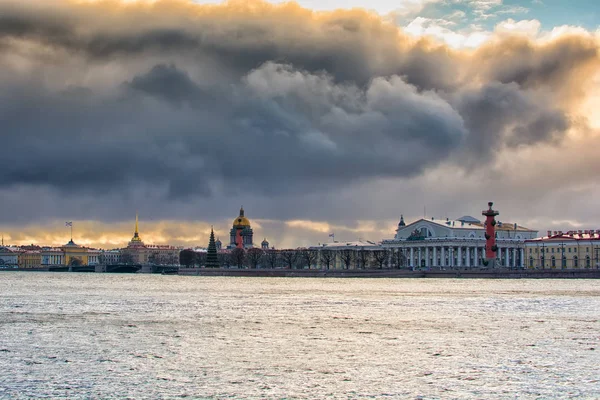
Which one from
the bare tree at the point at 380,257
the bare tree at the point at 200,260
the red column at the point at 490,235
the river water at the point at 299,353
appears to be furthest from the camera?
the bare tree at the point at 200,260

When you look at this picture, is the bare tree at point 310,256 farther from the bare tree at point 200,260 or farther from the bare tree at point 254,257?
the bare tree at point 200,260

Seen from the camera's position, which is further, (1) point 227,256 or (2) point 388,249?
(1) point 227,256

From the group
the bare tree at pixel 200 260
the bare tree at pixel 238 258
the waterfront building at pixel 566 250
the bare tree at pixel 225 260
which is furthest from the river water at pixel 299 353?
the bare tree at pixel 200 260

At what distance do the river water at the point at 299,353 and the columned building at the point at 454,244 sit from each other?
9427 cm

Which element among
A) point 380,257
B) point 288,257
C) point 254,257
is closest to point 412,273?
point 380,257

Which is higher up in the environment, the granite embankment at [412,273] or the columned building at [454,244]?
the columned building at [454,244]

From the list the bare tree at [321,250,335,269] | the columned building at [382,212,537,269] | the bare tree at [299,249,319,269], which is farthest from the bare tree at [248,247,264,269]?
the columned building at [382,212,537,269]

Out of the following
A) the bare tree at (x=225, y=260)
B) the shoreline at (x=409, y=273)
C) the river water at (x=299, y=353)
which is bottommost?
the river water at (x=299, y=353)

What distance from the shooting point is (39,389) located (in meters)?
17.6

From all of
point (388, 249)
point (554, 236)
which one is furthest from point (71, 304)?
point (388, 249)

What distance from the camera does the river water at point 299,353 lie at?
17891mm

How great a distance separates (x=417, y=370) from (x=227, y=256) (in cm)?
14633

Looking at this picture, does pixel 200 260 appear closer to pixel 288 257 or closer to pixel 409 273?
pixel 288 257

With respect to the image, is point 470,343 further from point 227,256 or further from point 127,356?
point 227,256
